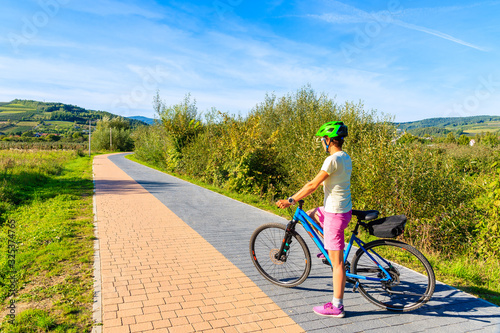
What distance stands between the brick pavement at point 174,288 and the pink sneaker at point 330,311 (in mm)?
385

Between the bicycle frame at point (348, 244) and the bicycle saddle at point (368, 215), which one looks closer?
the bicycle saddle at point (368, 215)

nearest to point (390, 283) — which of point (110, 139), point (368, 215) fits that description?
point (368, 215)

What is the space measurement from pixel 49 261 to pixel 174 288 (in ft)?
7.49

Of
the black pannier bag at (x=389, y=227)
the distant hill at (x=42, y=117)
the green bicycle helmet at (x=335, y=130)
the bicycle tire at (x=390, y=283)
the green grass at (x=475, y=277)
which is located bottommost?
the green grass at (x=475, y=277)

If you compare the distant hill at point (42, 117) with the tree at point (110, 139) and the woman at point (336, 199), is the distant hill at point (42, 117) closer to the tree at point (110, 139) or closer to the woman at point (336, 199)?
the tree at point (110, 139)

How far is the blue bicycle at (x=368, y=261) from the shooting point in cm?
372

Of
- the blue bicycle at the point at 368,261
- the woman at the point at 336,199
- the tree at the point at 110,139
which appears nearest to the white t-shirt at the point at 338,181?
the woman at the point at 336,199

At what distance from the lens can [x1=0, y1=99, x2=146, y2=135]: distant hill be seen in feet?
266

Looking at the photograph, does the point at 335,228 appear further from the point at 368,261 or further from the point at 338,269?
the point at 368,261

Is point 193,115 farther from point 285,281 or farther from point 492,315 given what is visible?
point 492,315

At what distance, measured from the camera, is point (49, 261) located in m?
5.15

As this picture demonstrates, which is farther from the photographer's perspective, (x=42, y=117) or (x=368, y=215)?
(x=42, y=117)

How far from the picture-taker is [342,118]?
11.7m

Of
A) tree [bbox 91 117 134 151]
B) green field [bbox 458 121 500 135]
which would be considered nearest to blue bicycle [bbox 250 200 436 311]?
green field [bbox 458 121 500 135]
